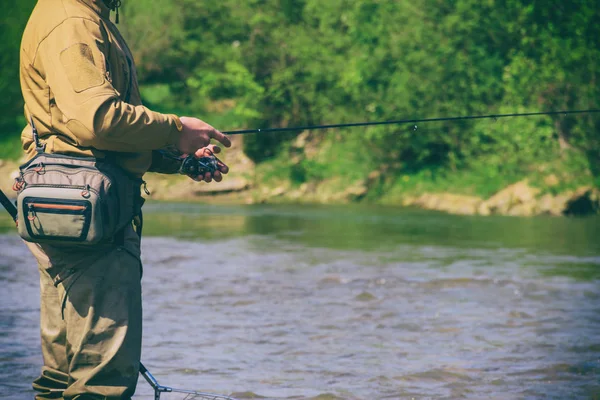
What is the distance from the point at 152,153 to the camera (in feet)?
13.0

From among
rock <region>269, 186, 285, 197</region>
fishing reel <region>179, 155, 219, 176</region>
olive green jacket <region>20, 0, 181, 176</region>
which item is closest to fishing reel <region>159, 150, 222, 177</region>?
fishing reel <region>179, 155, 219, 176</region>

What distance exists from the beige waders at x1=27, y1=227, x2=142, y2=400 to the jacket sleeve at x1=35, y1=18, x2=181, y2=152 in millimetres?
395

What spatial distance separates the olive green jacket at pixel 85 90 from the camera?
3486mm

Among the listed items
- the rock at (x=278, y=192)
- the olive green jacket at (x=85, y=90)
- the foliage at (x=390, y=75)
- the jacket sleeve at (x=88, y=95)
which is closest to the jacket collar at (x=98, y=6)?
the olive green jacket at (x=85, y=90)

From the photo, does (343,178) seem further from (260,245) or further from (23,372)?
(23,372)

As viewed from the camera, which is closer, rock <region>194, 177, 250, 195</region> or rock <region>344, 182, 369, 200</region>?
rock <region>344, 182, 369, 200</region>

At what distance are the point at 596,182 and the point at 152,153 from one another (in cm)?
1900

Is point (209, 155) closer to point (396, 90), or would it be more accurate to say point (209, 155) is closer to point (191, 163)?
point (191, 163)

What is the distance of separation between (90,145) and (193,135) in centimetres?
39

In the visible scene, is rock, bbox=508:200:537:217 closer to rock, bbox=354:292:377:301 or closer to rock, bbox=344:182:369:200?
rock, bbox=344:182:369:200

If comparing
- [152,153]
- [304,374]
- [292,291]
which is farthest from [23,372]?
[292,291]

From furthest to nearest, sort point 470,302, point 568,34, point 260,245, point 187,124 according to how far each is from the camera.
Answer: point 568,34
point 260,245
point 470,302
point 187,124

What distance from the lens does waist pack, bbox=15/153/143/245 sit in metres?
3.55

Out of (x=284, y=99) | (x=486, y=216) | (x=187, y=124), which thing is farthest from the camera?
(x=284, y=99)
